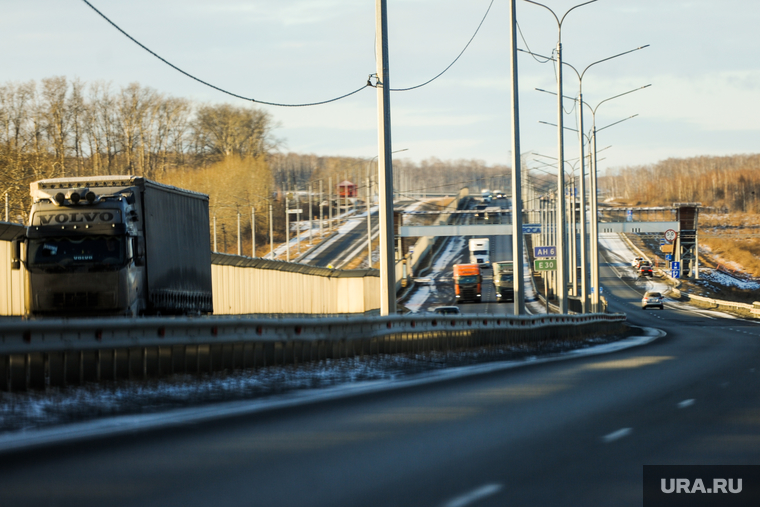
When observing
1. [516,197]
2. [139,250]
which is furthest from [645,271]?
[139,250]

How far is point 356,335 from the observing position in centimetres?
1739

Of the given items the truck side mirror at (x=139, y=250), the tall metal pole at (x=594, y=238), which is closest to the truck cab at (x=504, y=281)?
the tall metal pole at (x=594, y=238)

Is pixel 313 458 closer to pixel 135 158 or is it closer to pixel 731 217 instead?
pixel 135 158

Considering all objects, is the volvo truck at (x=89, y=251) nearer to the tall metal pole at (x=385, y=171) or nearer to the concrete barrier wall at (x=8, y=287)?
the tall metal pole at (x=385, y=171)

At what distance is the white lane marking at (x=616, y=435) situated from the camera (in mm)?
9250

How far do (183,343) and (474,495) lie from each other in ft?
23.3

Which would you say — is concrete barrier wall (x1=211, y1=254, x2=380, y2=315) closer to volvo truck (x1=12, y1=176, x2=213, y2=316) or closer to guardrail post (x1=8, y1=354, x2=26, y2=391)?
volvo truck (x1=12, y1=176, x2=213, y2=316)

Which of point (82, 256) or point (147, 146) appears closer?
point (82, 256)

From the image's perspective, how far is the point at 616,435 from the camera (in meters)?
9.57

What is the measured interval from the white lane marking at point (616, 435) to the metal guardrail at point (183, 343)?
19.5 ft

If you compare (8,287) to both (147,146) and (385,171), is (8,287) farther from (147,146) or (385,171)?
(147,146)

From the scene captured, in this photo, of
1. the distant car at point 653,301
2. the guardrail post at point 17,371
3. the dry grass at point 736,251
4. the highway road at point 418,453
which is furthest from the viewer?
the dry grass at point 736,251

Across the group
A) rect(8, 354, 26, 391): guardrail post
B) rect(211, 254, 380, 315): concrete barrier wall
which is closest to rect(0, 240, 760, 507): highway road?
rect(8, 354, 26, 391): guardrail post

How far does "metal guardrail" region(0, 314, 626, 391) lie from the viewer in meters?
10.5
